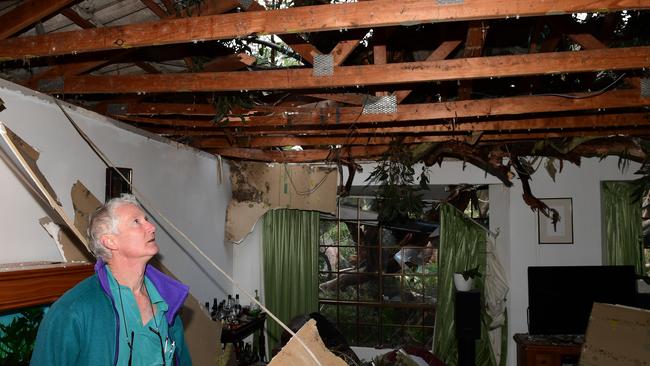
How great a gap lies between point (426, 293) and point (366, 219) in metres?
1.25

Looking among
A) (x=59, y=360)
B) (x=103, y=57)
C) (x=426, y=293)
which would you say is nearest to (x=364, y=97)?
(x=103, y=57)

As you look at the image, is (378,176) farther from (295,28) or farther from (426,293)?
(295,28)

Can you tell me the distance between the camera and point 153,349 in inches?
73.4

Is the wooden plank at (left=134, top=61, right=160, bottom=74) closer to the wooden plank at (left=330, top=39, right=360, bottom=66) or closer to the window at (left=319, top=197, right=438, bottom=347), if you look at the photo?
the wooden plank at (left=330, top=39, right=360, bottom=66)

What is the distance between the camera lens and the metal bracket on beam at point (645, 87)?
3.19 m

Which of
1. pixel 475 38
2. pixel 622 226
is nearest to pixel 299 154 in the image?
pixel 475 38

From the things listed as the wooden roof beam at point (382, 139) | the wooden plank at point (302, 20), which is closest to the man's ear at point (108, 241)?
the wooden plank at point (302, 20)

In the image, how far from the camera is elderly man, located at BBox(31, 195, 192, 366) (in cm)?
165

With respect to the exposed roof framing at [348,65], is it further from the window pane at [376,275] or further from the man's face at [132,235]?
the window pane at [376,275]

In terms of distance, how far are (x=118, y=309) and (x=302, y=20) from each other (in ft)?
4.56

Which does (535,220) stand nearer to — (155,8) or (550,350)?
(550,350)

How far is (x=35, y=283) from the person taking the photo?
2400 mm

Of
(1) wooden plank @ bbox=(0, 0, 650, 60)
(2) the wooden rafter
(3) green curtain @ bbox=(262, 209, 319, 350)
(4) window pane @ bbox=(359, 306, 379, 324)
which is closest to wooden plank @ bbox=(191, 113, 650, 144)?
(2) the wooden rafter

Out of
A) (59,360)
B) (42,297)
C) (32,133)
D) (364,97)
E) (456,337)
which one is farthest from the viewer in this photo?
(456,337)
